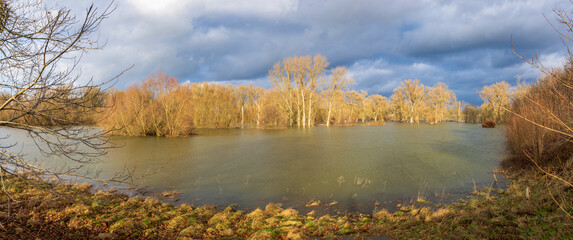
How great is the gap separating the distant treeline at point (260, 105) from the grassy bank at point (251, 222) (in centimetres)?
192

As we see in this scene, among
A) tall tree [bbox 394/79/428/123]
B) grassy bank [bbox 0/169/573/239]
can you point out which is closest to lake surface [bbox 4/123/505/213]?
grassy bank [bbox 0/169/573/239]

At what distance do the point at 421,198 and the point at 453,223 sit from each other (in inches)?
136

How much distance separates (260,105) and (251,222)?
50.8 meters

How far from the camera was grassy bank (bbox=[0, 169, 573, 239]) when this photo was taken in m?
4.41

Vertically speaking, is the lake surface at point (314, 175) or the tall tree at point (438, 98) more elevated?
the tall tree at point (438, 98)

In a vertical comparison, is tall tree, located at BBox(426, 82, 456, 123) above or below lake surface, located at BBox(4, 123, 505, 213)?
above

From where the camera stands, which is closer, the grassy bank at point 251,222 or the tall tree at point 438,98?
the grassy bank at point 251,222

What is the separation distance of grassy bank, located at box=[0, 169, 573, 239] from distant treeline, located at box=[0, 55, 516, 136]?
1.92 meters

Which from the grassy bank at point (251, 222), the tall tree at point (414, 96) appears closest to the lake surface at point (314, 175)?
the grassy bank at point (251, 222)

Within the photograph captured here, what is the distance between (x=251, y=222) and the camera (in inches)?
246

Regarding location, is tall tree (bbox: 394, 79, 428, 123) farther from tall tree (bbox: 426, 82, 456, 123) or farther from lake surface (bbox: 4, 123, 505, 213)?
lake surface (bbox: 4, 123, 505, 213)

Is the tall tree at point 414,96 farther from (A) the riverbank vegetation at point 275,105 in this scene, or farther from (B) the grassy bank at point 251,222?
(B) the grassy bank at point 251,222

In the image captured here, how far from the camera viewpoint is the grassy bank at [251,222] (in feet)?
14.5

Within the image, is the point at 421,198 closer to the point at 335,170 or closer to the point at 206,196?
the point at 335,170
